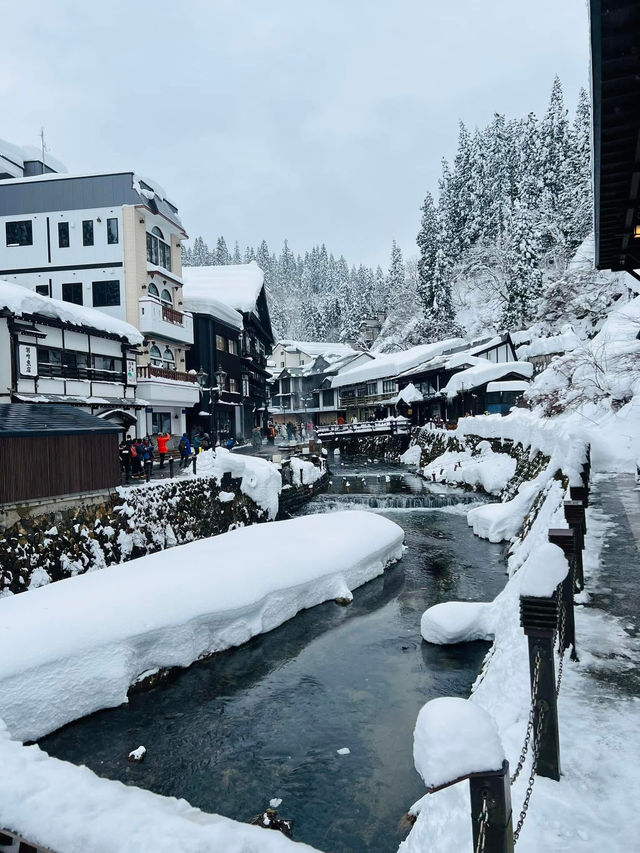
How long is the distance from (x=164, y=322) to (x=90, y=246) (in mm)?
6197

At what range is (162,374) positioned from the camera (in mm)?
30703

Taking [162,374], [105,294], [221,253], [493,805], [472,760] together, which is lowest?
[493,805]

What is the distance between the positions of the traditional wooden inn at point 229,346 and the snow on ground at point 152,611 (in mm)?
18083

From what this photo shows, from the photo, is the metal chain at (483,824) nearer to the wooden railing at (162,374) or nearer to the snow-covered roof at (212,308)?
the wooden railing at (162,374)

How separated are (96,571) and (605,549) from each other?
11.6 meters

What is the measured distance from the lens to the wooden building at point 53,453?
44.8 feet

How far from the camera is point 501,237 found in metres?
65.0

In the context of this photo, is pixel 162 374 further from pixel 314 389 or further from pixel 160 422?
pixel 314 389

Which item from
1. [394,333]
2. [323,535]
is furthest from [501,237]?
[323,535]

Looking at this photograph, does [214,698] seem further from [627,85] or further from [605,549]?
[627,85]

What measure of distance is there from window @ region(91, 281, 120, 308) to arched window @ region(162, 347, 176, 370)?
432 centimetres

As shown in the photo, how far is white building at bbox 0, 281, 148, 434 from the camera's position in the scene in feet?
67.1

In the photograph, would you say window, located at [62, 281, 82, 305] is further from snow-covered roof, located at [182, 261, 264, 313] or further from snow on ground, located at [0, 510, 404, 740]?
snow on ground, located at [0, 510, 404, 740]

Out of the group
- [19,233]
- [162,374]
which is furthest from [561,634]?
[19,233]
